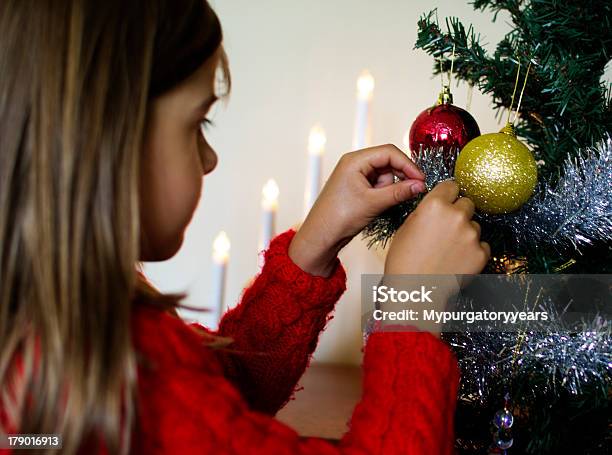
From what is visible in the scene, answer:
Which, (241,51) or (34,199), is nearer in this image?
(34,199)

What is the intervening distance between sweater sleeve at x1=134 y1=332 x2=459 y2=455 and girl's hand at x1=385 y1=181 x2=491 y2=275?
0.05 m

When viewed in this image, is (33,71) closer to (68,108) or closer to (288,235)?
(68,108)

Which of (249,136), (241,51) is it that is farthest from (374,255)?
(241,51)

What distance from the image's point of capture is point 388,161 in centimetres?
56

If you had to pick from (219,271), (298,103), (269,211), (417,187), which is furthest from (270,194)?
(417,187)

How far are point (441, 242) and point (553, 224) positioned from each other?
0.33 ft

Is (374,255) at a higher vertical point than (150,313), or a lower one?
higher

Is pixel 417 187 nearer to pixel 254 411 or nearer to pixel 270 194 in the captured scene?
pixel 254 411

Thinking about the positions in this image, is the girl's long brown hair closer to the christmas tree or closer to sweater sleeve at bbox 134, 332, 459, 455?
sweater sleeve at bbox 134, 332, 459, 455

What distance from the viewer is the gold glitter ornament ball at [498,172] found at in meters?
0.48

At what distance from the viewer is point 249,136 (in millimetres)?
1239

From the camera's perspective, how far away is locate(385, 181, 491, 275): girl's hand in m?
0.48

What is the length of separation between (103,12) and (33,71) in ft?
0.18

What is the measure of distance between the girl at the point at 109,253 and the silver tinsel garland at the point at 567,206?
0.50ft
